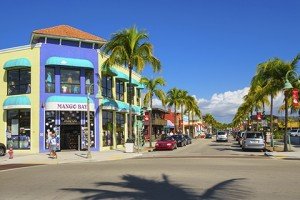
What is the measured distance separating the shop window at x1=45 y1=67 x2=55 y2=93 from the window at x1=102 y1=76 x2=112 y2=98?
5.27 m

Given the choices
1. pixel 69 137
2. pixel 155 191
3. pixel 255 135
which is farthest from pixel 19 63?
pixel 155 191

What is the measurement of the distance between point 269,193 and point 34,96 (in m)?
27.2

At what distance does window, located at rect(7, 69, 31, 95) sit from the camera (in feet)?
124

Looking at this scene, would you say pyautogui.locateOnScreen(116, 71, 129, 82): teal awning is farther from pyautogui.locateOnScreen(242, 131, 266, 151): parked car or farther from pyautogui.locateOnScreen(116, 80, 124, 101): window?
pyautogui.locateOnScreen(242, 131, 266, 151): parked car

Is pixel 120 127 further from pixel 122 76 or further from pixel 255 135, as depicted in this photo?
pixel 255 135

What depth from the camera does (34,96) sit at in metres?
37.0

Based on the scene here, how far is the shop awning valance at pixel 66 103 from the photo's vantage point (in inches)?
1448

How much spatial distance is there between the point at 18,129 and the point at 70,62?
6.93 meters

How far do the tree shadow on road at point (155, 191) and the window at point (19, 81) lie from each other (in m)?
23.5

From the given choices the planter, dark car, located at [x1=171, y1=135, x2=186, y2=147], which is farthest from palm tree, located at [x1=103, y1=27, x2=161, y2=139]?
dark car, located at [x1=171, y1=135, x2=186, y2=147]

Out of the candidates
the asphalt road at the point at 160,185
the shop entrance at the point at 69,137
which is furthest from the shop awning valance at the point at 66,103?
the asphalt road at the point at 160,185

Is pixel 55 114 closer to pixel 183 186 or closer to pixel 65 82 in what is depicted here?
pixel 65 82

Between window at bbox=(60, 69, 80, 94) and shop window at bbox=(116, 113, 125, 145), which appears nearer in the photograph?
window at bbox=(60, 69, 80, 94)

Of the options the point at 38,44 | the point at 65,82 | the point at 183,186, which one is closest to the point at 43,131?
the point at 65,82
